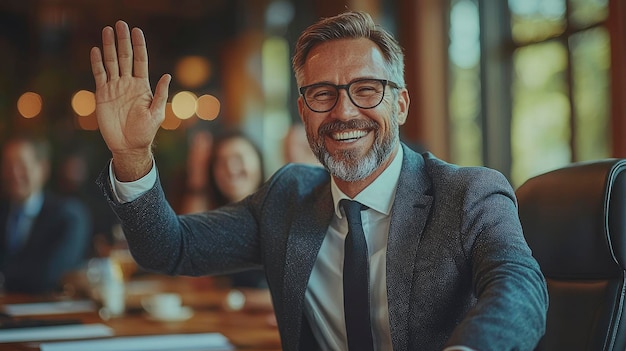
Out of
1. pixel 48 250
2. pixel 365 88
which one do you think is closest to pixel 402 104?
pixel 365 88

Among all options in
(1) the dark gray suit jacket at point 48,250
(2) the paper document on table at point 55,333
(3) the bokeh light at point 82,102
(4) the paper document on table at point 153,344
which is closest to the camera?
(4) the paper document on table at point 153,344

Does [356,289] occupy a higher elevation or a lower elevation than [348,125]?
lower

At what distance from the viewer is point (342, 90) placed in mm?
1815

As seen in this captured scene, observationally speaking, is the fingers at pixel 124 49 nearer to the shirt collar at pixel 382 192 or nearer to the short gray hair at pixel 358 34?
the short gray hair at pixel 358 34

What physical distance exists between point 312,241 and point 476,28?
398 cm

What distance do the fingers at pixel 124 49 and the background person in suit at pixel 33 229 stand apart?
2478 millimetres

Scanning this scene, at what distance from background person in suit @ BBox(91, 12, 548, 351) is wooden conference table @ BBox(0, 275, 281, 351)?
1.30ft

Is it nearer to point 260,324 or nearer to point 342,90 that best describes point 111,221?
point 260,324

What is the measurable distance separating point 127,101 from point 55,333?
88 centimetres

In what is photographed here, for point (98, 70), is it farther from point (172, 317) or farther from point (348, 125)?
point (172, 317)

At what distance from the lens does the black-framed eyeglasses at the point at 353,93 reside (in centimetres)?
182

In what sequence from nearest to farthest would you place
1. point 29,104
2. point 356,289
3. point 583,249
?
point 583,249, point 356,289, point 29,104

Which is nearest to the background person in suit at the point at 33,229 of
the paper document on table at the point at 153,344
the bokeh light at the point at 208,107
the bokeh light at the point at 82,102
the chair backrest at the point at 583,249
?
the paper document on table at the point at 153,344

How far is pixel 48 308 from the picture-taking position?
318cm
